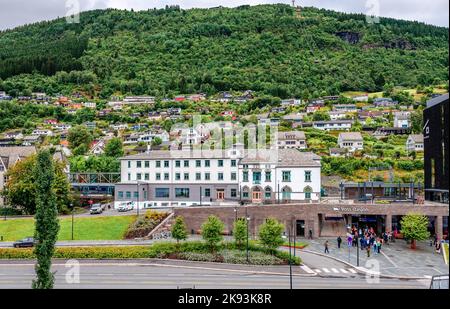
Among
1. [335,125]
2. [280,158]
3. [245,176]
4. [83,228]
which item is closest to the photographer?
[83,228]

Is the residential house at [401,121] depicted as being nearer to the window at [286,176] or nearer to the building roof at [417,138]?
the building roof at [417,138]

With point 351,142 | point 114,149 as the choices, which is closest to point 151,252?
point 114,149

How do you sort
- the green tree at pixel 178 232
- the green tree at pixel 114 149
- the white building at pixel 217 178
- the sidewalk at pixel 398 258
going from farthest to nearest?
the green tree at pixel 114 149, the white building at pixel 217 178, the green tree at pixel 178 232, the sidewalk at pixel 398 258

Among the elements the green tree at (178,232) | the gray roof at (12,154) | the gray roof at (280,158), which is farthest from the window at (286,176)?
the gray roof at (12,154)

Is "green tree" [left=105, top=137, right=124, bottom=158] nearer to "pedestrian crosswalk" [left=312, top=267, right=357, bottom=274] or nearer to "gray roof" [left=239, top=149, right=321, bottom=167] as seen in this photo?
"gray roof" [left=239, top=149, right=321, bottom=167]

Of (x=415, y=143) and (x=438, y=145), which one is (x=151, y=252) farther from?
(x=415, y=143)

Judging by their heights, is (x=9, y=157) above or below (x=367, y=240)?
above

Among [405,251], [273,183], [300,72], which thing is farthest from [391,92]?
[405,251]
